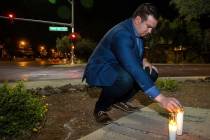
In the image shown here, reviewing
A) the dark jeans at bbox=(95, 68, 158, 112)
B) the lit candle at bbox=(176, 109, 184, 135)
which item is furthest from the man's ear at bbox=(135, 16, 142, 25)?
the lit candle at bbox=(176, 109, 184, 135)

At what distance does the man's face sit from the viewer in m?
4.87

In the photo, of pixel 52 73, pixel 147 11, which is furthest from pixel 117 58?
pixel 52 73

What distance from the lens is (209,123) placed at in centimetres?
565

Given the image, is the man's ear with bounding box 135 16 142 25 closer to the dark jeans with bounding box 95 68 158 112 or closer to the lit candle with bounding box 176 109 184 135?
the dark jeans with bounding box 95 68 158 112

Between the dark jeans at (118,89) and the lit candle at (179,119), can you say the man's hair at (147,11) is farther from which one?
the lit candle at (179,119)

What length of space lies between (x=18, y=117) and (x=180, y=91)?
4.67 meters

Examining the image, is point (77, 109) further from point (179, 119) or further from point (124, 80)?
point (179, 119)

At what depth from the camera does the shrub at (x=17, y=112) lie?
503 cm

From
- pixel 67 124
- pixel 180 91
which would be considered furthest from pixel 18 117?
pixel 180 91

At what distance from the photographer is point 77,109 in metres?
6.81

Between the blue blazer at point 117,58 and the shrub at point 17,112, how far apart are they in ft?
2.57

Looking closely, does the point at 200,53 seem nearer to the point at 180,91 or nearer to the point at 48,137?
the point at 180,91

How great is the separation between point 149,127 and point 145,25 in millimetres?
1309

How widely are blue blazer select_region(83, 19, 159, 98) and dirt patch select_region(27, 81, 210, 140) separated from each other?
2.26ft
